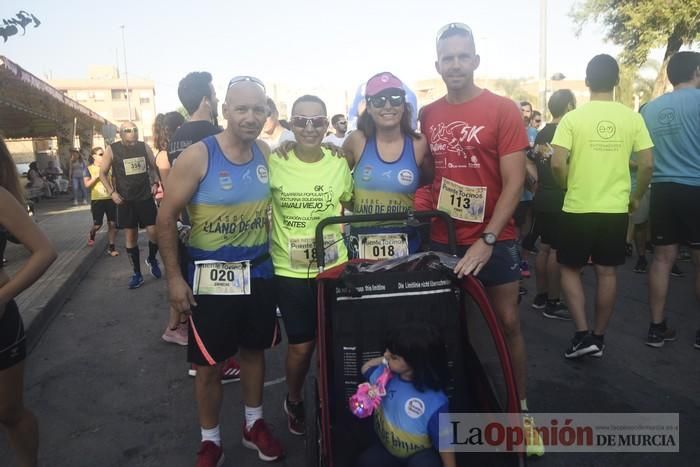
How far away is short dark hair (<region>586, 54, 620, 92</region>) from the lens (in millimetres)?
3818

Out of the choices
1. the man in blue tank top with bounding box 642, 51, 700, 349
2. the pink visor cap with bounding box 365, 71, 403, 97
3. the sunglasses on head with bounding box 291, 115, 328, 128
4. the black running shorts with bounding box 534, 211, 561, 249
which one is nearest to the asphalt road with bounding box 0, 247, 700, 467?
the man in blue tank top with bounding box 642, 51, 700, 349

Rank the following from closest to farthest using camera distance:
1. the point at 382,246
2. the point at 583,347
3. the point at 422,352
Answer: the point at 422,352, the point at 382,246, the point at 583,347

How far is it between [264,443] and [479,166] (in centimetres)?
193

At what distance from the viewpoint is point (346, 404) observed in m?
2.49

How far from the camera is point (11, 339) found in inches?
90.0

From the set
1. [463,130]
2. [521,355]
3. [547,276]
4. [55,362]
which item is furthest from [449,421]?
[55,362]

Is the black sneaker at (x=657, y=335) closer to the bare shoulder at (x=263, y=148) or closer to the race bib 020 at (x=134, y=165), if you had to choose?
the bare shoulder at (x=263, y=148)

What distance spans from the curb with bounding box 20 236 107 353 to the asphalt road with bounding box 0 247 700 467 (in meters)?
0.10

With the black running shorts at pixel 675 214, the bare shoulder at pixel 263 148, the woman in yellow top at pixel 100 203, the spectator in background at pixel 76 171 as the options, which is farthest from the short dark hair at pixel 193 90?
the spectator in background at pixel 76 171

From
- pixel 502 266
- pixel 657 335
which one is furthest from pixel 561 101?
pixel 502 266

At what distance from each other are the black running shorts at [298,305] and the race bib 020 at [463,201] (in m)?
0.85

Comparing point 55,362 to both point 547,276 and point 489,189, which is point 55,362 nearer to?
point 489,189

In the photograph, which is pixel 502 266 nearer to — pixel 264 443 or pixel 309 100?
pixel 309 100

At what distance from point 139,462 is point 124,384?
1.17 meters
